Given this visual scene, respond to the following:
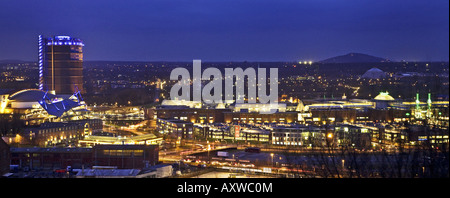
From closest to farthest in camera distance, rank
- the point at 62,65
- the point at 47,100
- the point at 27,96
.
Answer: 1. the point at 27,96
2. the point at 47,100
3. the point at 62,65

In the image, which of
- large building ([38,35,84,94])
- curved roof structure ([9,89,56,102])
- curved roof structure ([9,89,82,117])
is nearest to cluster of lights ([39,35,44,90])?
large building ([38,35,84,94])

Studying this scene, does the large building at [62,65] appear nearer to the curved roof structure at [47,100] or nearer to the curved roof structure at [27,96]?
the curved roof structure at [47,100]

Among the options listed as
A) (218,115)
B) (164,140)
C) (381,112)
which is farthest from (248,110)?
(164,140)

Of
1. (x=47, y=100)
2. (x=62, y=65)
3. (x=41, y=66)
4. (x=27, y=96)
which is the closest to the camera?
(x=27, y=96)

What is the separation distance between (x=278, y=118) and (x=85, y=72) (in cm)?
2110

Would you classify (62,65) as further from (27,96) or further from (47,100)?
(27,96)

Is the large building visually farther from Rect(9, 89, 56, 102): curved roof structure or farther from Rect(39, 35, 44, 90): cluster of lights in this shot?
Rect(9, 89, 56, 102): curved roof structure

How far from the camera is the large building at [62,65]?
66.7 feet

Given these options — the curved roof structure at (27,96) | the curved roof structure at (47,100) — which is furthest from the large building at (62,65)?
the curved roof structure at (27,96)

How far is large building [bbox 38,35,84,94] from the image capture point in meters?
20.3

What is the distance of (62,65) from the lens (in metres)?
20.4

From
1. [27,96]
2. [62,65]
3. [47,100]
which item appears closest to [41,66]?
[62,65]

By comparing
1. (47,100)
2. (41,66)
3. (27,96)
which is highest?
(41,66)
